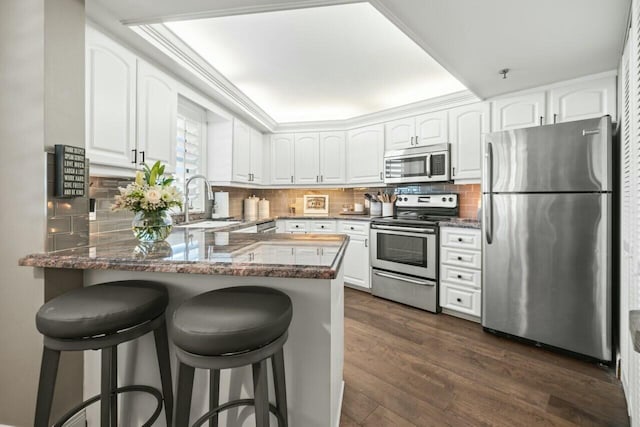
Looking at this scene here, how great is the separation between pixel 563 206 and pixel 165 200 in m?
2.72

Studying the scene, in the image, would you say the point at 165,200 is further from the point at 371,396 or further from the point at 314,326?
the point at 371,396

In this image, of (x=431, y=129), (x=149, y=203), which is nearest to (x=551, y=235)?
(x=431, y=129)

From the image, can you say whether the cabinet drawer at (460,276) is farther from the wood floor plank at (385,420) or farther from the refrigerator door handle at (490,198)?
the wood floor plank at (385,420)

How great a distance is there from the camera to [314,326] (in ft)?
4.08

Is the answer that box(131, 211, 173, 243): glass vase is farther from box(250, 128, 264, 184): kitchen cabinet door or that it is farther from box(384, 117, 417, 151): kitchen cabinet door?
box(384, 117, 417, 151): kitchen cabinet door

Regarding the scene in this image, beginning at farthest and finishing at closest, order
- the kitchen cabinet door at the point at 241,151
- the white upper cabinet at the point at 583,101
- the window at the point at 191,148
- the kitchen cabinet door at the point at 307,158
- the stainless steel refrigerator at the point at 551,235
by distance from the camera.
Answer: the kitchen cabinet door at the point at 307,158 → the kitchen cabinet door at the point at 241,151 → the window at the point at 191,148 → the white upper cabinet at the point at 583,101 → the stainless steel refrigerator at the point at 551,235

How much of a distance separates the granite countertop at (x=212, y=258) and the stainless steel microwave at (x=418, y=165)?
2283 mm

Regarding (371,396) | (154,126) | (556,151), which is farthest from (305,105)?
(371,396)

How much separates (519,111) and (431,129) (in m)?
0.90

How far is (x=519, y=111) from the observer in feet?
9.20

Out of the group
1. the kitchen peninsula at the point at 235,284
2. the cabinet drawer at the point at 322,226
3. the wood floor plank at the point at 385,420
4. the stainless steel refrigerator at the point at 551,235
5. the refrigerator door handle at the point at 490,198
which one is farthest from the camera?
the cabinet drawer at the point at 322,226

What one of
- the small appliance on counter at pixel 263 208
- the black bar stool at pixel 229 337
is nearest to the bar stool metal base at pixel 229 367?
the black bar stool at pixel 229 337

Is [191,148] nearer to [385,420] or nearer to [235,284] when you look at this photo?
[235,284]

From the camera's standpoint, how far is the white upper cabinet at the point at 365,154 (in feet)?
13.3
